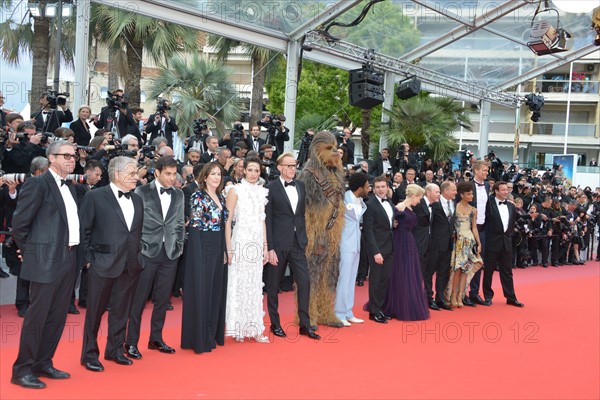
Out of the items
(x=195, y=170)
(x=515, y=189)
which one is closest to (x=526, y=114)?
(x=515, y=189)

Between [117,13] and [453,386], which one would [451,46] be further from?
[453,386]

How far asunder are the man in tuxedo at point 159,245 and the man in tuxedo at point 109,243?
0.37 meters

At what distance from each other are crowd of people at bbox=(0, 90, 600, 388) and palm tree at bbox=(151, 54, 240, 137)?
13.8m

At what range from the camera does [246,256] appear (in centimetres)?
643

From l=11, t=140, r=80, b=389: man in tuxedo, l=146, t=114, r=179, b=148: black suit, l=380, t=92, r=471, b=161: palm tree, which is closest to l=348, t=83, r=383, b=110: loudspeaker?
l=380, t=92, r=471, b=161: palm tree

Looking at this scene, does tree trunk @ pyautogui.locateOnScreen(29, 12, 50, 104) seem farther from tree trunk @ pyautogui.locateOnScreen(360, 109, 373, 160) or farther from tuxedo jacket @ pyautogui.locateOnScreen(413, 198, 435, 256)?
tuxedo jacket @ pyautogui.locateOnScreen(413, 198, 435, 256)

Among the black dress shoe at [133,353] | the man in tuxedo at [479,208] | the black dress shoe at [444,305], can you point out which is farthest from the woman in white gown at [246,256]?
the man in tuxedo at [479,208]

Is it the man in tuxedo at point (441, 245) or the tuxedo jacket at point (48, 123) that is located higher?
the tuxedo jacket at point (48, 123)

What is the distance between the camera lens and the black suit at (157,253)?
Result: 5688mm

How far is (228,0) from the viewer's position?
11773 mm

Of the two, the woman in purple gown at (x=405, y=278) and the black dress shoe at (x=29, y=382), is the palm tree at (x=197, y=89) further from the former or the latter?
the black dress shoe at (x=29, y=382)

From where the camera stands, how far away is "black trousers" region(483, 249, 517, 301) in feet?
30.1

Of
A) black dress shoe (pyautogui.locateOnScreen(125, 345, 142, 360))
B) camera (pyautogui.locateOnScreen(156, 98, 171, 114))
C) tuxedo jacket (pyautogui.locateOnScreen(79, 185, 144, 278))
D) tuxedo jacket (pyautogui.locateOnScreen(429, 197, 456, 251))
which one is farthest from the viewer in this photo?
camera (pyautogui.locateOnScreen(156, 98, 171, 114))

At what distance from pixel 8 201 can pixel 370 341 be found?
3.84 metres
